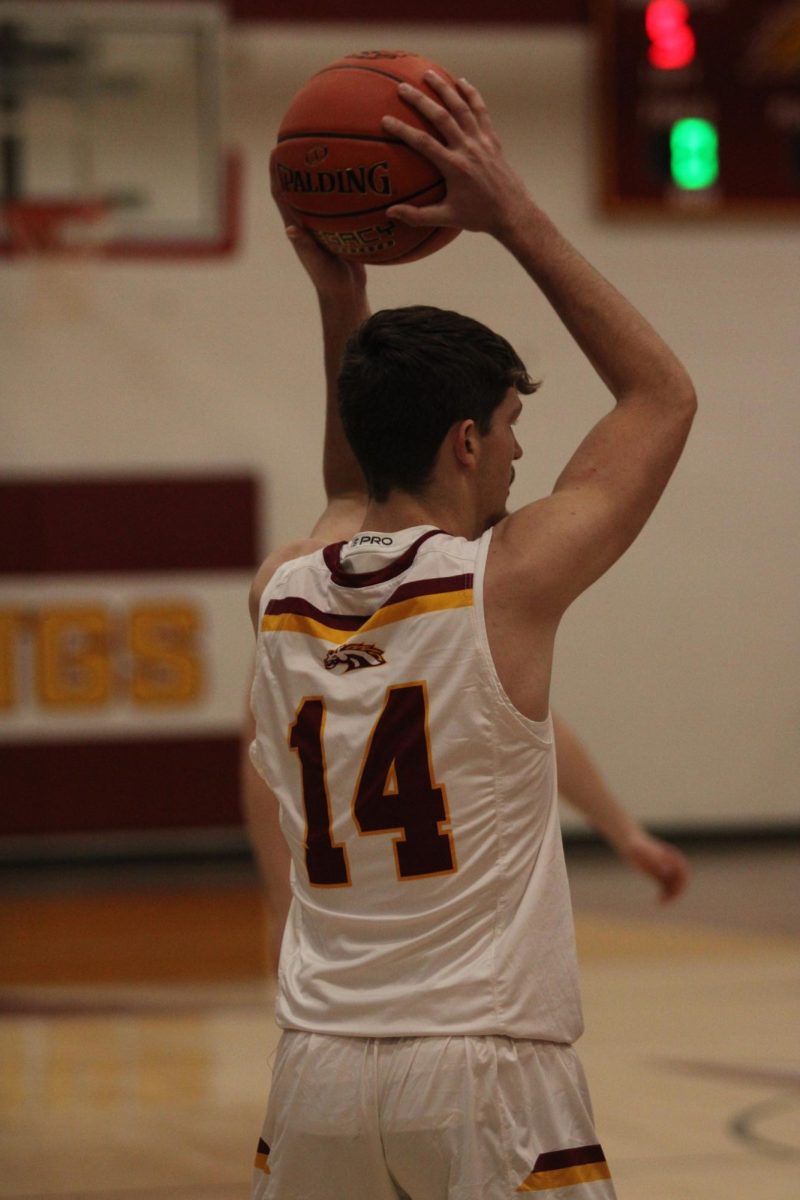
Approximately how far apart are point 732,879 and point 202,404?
4.32 meters

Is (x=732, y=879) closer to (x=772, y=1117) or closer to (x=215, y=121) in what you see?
(x=772, y=1117)

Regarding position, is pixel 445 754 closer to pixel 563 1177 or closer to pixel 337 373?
pixel 563 1177

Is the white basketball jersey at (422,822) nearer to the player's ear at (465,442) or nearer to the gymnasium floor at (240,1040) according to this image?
the player's ear at (465,442)

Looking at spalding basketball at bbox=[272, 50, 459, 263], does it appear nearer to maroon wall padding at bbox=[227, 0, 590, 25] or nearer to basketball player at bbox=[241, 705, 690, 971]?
basketball player at bbox=[241, 705, 690, 971]

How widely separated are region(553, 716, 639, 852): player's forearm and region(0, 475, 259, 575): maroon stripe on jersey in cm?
662

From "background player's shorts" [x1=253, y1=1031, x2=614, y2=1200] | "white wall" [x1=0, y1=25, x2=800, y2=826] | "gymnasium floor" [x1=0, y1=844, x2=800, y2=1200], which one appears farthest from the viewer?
"white wall" [x1=0, y1=25, x2=800, y2=826]

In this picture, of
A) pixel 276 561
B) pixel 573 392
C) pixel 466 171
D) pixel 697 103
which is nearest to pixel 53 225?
pixel 573 392

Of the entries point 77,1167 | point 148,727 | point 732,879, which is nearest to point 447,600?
point 77,1167

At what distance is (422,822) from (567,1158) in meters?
0.41

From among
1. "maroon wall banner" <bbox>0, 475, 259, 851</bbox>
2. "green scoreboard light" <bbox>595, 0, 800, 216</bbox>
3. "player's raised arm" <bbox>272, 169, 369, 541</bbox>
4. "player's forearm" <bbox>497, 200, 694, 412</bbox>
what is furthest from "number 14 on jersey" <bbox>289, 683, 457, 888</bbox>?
"green scoreboard light" <bbox>595, 0, 800, 216</bbox>

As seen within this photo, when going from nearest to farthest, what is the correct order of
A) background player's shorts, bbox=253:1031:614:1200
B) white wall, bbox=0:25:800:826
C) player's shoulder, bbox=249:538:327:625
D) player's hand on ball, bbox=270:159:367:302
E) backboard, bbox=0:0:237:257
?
background player's shorts, bbox=253:1031:614:1200 → player's shoulder, bbox=249:538:327:625 → player's hand on ball, bbox=270:159:367:302 → backboard, bbox=0:0:237:257 → white wall, bbox=0:25:800:826

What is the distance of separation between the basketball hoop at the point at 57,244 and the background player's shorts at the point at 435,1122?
8583 millimetres

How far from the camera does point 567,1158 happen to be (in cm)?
180

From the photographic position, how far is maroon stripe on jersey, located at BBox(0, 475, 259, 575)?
9898 mm
